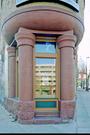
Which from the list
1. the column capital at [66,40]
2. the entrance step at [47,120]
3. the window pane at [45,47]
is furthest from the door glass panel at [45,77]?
the entrance step at [47,120]

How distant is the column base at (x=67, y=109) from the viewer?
1304cm

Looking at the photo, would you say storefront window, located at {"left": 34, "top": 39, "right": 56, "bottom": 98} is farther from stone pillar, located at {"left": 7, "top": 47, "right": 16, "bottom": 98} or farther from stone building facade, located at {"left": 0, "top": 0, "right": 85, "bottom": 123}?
stone pillar, located at {"left": 7, "top": 47, "right": 16, "bottom": 98}

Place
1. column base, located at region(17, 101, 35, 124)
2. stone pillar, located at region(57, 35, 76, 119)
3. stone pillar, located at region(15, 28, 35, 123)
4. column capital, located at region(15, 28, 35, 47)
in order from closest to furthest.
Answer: column base, located at region(17, 101, 35, 124), stone pillar, located at region(15, 28, 35, 123), column capital, located at region(15, 28, 35, 47), stone pillar, located at region(57, 35, 76, 119)

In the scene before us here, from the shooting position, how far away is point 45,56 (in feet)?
44.9

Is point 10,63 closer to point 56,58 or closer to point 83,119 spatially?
point 56,58

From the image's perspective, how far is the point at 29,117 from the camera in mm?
12742

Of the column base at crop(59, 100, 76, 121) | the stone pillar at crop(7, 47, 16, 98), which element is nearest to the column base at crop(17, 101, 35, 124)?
the column base at crop(59, 100, 76, 121)

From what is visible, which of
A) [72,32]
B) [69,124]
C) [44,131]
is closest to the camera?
[44,131]

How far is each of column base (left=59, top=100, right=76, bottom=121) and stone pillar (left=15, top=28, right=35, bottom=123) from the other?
130 centimetres

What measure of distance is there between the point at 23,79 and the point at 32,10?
295 cm

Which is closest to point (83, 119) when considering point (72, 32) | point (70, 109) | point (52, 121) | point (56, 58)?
point (70, 109)

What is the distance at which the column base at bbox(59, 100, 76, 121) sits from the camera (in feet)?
42.8

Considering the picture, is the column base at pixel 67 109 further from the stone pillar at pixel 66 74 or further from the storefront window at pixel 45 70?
the storefront window at pixel 45 70

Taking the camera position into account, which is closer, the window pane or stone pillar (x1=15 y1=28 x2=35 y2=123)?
stone pillar (x1=15 y1=28 x2=35 y2=123)
